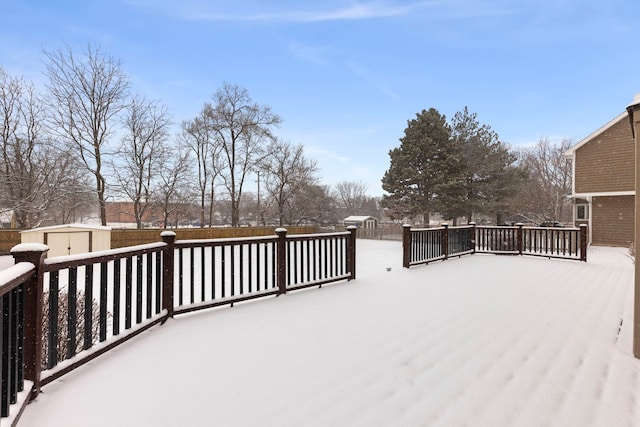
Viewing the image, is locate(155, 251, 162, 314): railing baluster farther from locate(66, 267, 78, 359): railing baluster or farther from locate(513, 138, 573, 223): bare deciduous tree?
locate(513, 138, 573, 223): bare deciduous tree

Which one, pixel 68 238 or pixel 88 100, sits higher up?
pixel 88 100

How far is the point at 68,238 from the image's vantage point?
472 inches

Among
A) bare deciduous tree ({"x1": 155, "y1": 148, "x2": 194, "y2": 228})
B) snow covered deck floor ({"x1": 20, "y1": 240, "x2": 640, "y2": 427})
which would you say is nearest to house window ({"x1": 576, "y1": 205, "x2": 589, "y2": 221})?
snow covered deck floor ({"x1": 20, "y1": 240, "x2": 640, "y2": 427})

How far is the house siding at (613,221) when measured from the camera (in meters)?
12.2

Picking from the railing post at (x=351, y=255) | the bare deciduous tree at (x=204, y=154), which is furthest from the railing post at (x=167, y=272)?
the bare deciduous tree at (x=204, y=154)

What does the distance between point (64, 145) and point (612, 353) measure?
63.1 feet

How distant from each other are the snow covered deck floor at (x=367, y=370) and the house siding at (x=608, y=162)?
1150 centimetres

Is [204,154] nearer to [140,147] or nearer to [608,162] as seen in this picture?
[140,147]

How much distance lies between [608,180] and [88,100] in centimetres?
2320

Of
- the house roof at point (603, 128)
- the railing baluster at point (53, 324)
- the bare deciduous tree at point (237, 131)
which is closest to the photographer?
the railing baluster at point (53, 324)

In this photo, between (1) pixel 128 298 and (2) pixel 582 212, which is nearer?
(1) pixel 128 298

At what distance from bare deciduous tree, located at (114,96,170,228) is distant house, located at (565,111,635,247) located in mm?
21345

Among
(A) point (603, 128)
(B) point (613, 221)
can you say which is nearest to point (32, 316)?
(B) point (613, 221)

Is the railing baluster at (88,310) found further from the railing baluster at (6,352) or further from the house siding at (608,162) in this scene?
the house siding at (608,162)
